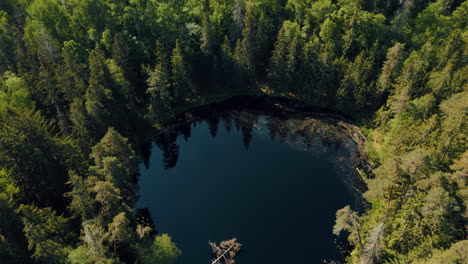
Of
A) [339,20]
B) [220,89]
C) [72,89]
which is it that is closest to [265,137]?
[220,89]

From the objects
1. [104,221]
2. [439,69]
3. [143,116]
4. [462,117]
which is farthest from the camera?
[143,116]

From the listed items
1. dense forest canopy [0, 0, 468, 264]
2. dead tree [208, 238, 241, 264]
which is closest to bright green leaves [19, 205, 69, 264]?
dense forest canopy [0, 0, 468, 264]

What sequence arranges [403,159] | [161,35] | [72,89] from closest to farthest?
1. [403,159]
2. [72,89]
3. [161,35]

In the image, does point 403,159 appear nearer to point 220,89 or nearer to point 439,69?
point 439,69

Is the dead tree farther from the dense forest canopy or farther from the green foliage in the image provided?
the dense forest canopy

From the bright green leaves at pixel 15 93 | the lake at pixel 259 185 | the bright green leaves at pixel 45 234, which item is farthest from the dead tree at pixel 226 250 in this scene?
the bright green leaves at pixel 15 93
